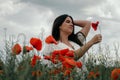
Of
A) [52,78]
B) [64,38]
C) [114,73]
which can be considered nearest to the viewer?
[114,73]

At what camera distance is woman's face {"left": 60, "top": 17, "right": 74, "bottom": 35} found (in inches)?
222

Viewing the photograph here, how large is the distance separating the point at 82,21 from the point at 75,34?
0.84 metres

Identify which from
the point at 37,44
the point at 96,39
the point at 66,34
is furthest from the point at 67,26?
the point at 37,44

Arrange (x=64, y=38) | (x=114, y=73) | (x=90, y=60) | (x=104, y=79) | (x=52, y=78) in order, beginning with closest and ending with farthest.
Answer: (x=114, y=73)
(x=52, y=78)
(x=104, y=79)
(x=90, y=60)
(x=64, y=38)

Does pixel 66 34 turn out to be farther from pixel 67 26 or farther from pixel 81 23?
pixel 81 23

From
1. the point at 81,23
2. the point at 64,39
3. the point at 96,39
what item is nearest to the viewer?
the point at 96,39

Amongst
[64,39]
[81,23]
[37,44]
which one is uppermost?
[81,23]

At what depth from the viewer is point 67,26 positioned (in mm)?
5734

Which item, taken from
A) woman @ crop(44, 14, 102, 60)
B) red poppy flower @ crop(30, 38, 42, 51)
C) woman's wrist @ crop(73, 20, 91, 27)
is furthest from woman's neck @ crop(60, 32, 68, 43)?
red poppy flower @ crop(30, 38, 42, 51)

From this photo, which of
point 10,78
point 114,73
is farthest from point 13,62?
point 114,73

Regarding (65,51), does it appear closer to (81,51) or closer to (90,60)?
(81,51)

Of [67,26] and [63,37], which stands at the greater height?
[67,26]

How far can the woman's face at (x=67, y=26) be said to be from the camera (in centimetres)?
564

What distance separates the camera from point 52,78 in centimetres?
266
